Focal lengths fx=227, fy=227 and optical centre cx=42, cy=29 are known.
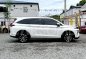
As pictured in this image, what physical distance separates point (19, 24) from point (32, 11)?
3075cm

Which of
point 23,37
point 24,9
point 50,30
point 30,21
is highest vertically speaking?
point 24,9

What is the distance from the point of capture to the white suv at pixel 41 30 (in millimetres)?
15875

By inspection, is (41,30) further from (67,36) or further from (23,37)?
(67,36)

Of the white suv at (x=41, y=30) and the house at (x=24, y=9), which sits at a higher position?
the house at (x=24, y=9)

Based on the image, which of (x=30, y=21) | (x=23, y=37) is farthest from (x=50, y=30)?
(x=23, y=37)

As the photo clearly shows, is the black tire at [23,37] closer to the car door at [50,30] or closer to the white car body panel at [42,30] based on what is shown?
the white car body panel at [42,30]

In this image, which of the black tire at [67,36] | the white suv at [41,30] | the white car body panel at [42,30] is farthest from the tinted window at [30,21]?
the black tire at [67,36]

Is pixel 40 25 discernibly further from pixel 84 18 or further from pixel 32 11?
pixel 32 11

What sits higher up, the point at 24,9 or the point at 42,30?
the point at 24,9

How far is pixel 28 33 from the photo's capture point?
52.2ft

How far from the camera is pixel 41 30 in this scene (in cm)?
1594

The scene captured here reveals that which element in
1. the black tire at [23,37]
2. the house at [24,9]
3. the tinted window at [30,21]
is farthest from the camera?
Result: the house at [24,9]

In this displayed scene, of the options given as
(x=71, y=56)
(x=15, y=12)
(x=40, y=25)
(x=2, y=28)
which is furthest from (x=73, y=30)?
(x=15, y=12)

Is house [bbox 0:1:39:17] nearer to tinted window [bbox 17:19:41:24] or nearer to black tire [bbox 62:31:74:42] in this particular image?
tinted window [bbox 17:19:41:24]
